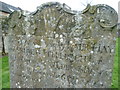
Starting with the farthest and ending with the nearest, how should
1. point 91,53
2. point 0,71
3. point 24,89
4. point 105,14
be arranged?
1. point 0,71
2. point 24,89
3. point 91,53
4. point 105,14

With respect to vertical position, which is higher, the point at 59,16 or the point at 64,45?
the point at 59,16

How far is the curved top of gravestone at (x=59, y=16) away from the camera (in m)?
3.09

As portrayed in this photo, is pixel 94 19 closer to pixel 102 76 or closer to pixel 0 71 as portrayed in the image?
pixel 102 76

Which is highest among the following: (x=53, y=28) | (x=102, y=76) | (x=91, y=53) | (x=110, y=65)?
(x=53, y=28)

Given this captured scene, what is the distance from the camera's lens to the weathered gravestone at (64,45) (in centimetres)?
318

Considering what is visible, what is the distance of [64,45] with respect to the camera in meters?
3.36

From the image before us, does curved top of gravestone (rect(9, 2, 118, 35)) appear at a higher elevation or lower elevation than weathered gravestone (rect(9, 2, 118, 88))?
higher

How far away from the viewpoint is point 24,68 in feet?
12.2

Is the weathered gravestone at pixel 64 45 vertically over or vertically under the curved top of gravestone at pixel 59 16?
under

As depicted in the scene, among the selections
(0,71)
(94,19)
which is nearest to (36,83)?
(94,19)

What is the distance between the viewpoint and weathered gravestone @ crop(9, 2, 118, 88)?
3.18 metres

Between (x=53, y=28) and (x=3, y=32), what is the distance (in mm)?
7658

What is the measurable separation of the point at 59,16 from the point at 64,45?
662mm

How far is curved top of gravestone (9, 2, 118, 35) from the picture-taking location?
3.09 meters
